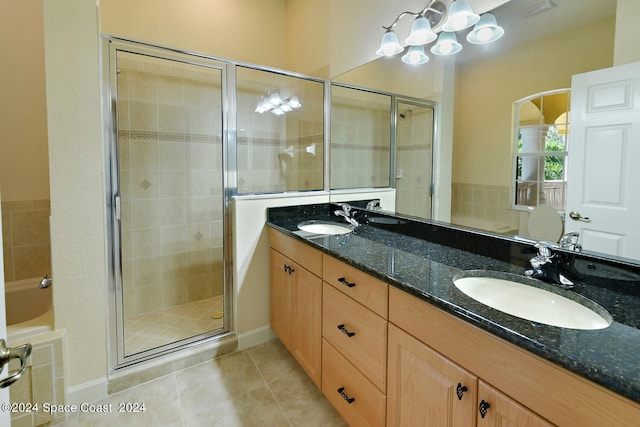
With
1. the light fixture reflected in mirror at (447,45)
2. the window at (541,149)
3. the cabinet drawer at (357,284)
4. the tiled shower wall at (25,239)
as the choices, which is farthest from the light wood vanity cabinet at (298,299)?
the tiled shower wall at (25,239)

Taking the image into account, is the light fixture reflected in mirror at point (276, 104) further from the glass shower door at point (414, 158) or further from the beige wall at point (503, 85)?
the beige wall at point (503, 85)

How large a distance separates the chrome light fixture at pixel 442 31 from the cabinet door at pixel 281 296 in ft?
4.59

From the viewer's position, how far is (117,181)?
5.85 feet

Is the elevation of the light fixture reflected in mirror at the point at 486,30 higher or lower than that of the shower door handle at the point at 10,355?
higher

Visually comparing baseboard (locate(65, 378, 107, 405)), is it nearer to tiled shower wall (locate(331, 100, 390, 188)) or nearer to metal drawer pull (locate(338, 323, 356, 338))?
metal drawer pull (locate(338, 323, 356, 338))

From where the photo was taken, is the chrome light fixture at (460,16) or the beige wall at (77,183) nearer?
the chrome light fixture at (460,16)

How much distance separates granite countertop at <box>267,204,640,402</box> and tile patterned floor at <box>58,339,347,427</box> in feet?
2.83

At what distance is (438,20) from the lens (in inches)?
64.4

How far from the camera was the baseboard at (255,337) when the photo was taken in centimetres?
219

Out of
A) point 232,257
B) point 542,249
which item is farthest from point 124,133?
point 542,249

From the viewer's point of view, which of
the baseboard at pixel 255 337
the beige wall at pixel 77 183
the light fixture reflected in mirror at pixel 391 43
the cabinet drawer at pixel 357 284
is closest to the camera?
the cabinet drawer at pixel 357 284

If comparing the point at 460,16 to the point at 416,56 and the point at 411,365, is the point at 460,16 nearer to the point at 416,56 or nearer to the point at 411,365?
the point at 416,56

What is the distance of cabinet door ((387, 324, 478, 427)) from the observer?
2.87ft

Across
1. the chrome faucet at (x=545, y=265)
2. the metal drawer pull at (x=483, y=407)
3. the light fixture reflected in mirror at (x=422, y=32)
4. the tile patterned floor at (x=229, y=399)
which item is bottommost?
the tile patterned floor at (x=229, y=399)
